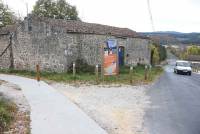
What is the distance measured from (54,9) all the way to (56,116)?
120 ft

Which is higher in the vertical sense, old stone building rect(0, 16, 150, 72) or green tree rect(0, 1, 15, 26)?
green tree rect(0, 1, 15, 26)

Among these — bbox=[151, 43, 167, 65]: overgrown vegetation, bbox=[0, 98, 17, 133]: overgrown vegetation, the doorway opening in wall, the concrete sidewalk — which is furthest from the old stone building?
bbox=[151, 43, 167, 65]: overgrown vegetation

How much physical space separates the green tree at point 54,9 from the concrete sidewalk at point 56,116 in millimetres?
31795

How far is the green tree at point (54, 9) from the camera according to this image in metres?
46.0

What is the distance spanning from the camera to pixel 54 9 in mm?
46031

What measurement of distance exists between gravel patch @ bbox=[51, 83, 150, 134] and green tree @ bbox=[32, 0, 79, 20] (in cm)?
2820

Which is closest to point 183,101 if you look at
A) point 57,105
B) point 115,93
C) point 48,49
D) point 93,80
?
point 115,93

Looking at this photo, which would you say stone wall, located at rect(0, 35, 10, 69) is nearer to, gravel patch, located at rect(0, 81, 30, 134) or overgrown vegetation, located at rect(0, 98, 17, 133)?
gravel patch, located at rect(0, 81, 30, 134)

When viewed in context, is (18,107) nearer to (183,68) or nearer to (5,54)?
(5,54)

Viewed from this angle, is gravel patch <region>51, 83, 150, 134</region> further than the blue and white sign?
No

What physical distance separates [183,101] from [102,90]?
13.6 ft

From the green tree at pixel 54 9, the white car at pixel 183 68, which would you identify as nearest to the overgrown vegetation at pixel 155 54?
the white car at pixel 183 68

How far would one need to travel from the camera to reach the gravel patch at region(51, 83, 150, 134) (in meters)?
10.3

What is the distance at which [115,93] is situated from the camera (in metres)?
16.8
